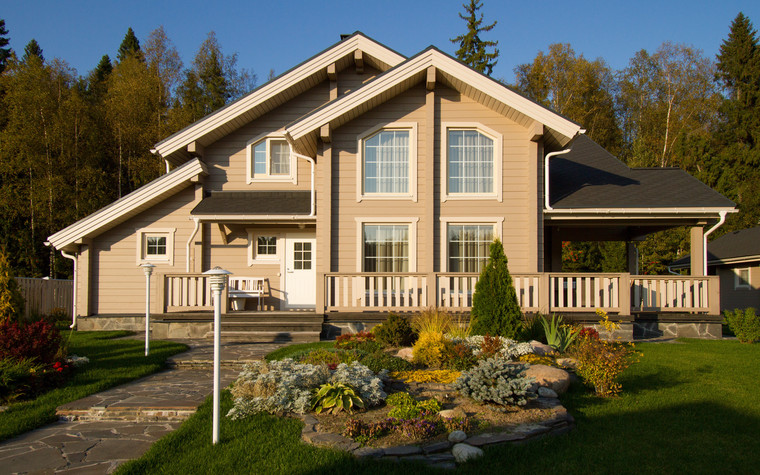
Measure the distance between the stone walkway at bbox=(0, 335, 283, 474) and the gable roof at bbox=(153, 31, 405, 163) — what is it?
6.97 meters

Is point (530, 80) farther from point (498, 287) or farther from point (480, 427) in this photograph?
point (480, 427)

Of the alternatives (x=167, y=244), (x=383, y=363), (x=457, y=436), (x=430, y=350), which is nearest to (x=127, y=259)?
(x=167, y=244)

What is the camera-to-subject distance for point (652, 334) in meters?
12.4

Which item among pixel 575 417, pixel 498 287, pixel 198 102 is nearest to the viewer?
pixel 575 417

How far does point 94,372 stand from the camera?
8.02m

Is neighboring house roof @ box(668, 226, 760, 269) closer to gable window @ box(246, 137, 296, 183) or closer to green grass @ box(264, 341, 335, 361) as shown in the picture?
gable window @ box(246, 137, 296, 183)

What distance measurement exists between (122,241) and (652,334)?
13070mm

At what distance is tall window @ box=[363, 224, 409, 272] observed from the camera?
42.2 feet


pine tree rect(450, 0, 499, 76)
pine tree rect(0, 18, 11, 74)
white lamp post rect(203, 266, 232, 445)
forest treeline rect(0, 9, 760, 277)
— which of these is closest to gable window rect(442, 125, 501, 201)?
white lamp post rect(203, 266, 232, 445)

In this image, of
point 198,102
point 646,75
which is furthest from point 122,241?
point 646,75

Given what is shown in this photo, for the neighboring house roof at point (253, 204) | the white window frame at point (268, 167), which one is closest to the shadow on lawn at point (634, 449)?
the neighboring house roof at point (253, 204)

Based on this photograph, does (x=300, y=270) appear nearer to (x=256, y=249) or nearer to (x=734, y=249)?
(x=256, y=249)

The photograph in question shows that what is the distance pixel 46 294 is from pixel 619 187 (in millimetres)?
16857

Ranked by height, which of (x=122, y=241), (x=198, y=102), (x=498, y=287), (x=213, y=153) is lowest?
(x=498, y=287)
